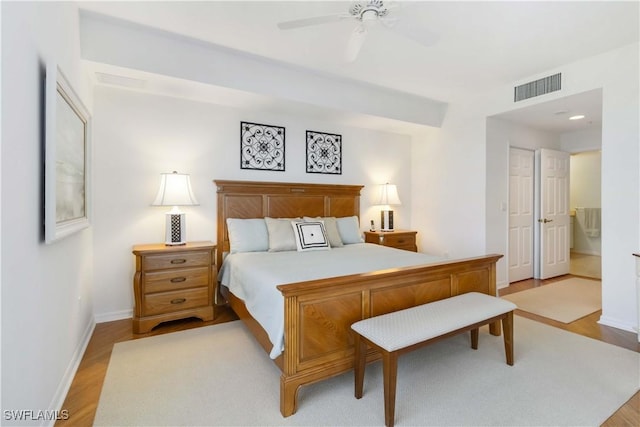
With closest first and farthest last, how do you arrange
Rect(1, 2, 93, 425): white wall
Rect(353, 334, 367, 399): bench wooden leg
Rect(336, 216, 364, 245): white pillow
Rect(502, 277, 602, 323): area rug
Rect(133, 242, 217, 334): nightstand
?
Rect(1, 2, 93, 425): white wall, Rect(353, 334, 367, 399): bench wooden leg, Rect(133, 242, 217, 334): nightstand, Rect(502, 277, 602, 323): area rug, Rect(336, 216, 364, 245): white pillow

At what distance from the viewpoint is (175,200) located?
9.70 ft

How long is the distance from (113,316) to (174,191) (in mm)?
1365

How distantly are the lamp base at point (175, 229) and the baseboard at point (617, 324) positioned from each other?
4138mm

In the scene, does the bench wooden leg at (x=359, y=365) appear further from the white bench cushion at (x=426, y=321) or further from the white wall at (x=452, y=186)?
the white wall at (x=452, y=186)

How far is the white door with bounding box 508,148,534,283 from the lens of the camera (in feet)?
14.4

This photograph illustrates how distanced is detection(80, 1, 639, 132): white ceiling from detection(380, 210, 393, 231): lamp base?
1.81 metres

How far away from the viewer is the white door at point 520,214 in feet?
14.4

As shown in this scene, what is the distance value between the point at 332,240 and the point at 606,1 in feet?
9.81

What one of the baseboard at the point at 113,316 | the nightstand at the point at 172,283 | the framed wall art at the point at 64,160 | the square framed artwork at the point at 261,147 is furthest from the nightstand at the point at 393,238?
→ the framed wall art at the point at 64,160

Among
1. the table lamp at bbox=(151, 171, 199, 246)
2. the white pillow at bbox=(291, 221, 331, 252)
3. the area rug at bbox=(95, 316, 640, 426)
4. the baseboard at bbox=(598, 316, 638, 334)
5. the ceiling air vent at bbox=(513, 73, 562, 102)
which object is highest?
the ceiling air vent at bbox=(513, 73, 562, 102)

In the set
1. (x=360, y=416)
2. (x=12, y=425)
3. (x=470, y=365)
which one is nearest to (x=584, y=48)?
(x=470, y=365)

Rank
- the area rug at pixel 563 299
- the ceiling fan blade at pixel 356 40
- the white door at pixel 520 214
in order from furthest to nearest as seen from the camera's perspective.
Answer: the white door at pixel 520 214 → the area rug at pixel 563 299 → the ceiling fan blade at pixel 356 40

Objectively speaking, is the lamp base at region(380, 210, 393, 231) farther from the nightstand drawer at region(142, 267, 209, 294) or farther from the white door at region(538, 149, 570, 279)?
the nightstand drawer at region(142, 267, 209, 294)

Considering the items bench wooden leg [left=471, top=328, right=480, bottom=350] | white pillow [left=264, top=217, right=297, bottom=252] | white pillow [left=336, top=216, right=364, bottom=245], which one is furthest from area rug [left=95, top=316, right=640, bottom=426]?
white pillow [left=336, top=216, right=364, bottom=245]
